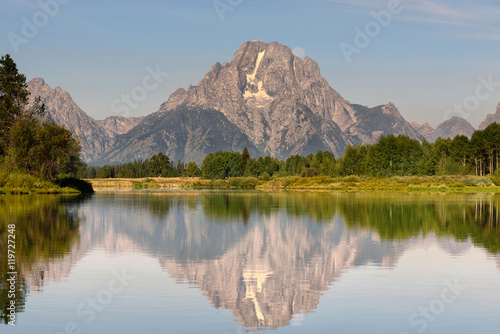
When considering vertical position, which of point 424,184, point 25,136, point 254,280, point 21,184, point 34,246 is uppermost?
point 25,136

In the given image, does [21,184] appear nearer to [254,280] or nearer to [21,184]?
[21,184]

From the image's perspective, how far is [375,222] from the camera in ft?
156

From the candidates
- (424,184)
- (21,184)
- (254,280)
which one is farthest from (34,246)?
(424,184)

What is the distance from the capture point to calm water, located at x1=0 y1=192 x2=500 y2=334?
16.2 meters

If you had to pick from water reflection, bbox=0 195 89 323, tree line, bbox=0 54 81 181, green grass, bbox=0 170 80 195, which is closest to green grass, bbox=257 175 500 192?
tree line, bbox=0 54 81 181

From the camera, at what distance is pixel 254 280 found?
72.1 feet

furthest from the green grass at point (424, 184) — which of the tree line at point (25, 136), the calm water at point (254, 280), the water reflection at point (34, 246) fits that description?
the water reflection at point (34, 246)

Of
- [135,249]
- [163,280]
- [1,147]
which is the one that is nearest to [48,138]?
[1,147]

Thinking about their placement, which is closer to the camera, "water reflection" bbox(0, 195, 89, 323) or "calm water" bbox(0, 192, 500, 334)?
"calm water" bbox(0, 192, 500, 334)

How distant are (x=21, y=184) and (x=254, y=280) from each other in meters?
90.8

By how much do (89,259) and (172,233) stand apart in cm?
1200

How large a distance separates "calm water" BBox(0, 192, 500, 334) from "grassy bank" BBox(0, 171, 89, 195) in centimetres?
6301

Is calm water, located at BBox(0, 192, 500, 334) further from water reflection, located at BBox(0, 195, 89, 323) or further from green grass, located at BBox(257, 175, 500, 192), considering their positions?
green grass, located at BBox(257, 175, 500, 192)

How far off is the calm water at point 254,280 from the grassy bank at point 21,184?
6301 centimetres
